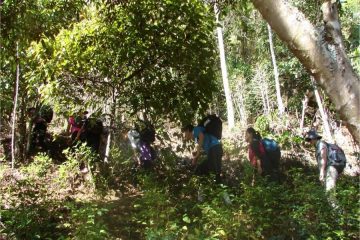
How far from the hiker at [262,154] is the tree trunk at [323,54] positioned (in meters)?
5.30

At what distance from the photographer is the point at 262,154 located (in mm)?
7172

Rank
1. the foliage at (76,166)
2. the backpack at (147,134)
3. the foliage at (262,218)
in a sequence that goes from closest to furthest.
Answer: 1. the foliage at (262,218)
2. the foliage at (76,166)
3. the backpack at (147,134)

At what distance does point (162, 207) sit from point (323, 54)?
146 inches

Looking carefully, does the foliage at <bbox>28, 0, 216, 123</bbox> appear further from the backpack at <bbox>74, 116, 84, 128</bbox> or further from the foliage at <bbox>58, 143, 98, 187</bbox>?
the foliage at <bbox>58, 143, 98, 187</bbox>

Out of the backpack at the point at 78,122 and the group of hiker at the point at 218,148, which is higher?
the backpack at the point at 78,122

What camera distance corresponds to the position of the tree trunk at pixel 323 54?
5.81ft

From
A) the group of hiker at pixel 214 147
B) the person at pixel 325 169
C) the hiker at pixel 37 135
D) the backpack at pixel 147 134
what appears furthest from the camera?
the hiker at pixel 37 135

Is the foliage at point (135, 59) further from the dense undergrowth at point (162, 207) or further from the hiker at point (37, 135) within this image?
the hiker at point (37, 135)

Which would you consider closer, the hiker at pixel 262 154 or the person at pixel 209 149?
the person at pixel 209 149

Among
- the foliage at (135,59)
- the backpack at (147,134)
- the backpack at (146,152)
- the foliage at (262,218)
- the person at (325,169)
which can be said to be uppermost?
the foliage at (135,59)

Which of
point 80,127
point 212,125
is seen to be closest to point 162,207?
point 212,125

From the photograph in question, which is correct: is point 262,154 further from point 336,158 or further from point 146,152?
point 146,152

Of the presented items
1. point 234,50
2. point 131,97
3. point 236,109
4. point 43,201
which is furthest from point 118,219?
point 234,50

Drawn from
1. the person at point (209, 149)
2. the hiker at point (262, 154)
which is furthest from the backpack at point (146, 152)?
the hiker at point (262, 154)
